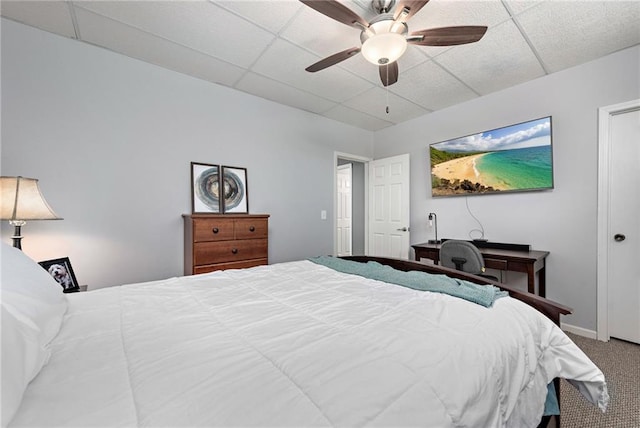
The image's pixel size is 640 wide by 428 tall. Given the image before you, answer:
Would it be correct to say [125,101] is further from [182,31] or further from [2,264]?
[2,264]

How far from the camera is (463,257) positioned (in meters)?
2.53

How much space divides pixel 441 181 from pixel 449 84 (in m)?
1.19

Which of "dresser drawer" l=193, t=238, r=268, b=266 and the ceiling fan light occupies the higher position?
the ceiling fan light

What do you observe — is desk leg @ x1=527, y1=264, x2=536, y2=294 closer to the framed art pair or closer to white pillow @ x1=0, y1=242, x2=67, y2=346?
the framed art pair

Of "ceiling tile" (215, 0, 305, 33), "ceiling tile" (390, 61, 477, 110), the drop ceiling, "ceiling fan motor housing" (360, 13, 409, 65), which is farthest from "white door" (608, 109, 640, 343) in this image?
"ceiling tile" (215, 0, 305, 33)

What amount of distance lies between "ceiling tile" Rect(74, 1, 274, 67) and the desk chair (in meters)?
2.48

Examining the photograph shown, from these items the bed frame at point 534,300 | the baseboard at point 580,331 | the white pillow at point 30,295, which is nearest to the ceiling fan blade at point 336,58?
the bed frame at point 534,300

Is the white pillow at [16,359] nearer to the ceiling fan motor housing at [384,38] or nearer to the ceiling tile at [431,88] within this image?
the ceiling fan motor housing at [384,38]

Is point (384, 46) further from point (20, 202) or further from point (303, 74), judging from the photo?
point (20, 202)

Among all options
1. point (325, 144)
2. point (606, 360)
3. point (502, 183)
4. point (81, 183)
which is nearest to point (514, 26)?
point (502, 183)

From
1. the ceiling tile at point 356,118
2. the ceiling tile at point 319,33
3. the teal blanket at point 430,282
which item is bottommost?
the teal blanket at point 430,282

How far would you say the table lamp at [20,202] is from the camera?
65.0 inches

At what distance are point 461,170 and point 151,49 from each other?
3.55 meters

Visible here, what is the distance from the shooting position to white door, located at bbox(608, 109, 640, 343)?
7.80 feet
